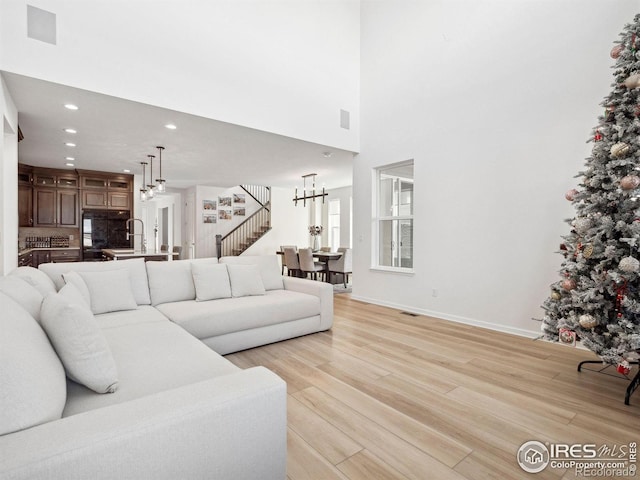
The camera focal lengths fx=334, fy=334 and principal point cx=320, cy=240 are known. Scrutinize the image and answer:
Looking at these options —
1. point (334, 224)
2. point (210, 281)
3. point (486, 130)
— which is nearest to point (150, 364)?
point (210, 281)

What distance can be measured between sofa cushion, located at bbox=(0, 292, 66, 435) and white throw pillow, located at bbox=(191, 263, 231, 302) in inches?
84.3

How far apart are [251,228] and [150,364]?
10038 millimetres

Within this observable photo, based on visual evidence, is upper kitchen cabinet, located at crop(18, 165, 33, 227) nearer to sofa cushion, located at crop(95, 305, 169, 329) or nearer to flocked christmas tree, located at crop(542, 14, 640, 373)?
sofa cushion, located at crop(95, 305, 169, 329)

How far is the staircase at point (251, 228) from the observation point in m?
11.1

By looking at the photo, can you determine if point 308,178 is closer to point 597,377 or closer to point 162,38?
point 162,38

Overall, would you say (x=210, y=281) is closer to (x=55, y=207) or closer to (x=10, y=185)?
(x=10, y=185)

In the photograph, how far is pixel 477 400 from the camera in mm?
2346

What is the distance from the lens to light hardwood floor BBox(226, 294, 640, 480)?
1.72 meters

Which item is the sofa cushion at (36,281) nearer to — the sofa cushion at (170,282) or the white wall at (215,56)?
the sofa cushion at (170,282)

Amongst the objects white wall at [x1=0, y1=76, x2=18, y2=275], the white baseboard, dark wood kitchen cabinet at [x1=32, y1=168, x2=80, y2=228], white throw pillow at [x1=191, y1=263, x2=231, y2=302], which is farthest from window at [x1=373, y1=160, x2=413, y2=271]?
dark wood kitchen cabinet at [x1=32, y1=168, x2=80, y2=228]

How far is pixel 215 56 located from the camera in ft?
13.9

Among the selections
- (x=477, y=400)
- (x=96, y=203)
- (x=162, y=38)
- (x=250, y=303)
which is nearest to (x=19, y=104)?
(x=162, y=38)

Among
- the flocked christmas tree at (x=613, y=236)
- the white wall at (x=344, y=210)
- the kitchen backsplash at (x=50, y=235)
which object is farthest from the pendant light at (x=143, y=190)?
the flocked christmas tree at (x=613, y=236)

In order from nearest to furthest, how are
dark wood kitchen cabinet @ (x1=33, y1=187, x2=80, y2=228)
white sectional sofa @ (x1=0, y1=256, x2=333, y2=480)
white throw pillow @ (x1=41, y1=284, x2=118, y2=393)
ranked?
white sectional sofa @ (x1=0, y1=256, x2=333, y2=480) → white throw pillow @ (x1=41, y1=284, x2=118, y2=393) → dark wood kitchen cabinet @ (x1=33, y1=187, x2=80, y2=228)
